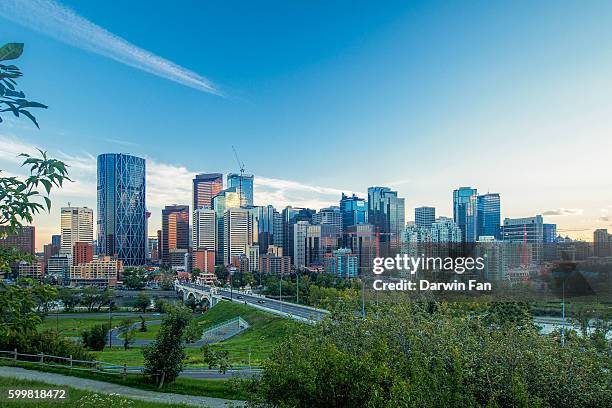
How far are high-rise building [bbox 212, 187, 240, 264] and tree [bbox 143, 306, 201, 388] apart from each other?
3319 inches

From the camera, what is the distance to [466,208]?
64.5 meters

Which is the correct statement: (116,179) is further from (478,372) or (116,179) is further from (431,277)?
(478,372)

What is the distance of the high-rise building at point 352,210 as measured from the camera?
262 feet

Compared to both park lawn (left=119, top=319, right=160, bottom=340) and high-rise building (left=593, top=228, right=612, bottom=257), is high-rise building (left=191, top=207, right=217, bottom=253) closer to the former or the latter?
park lawn (left=119, top=319, right=160, bottom=340)

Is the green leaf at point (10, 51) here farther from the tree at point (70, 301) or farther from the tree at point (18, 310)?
the tree at point (70, 301)

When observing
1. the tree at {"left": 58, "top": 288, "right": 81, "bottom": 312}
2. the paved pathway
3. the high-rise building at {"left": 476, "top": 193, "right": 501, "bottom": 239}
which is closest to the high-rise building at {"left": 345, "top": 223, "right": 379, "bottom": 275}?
the high-rise building at {"left": 476, "top": 193, "right": 501, "bottom": 239}

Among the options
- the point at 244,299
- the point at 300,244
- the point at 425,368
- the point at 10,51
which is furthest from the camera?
the point at 300,244

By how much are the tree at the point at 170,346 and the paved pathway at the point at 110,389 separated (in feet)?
1.78

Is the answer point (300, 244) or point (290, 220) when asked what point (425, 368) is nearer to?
point (300, 244)

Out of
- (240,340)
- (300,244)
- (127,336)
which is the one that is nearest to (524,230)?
(300,244)

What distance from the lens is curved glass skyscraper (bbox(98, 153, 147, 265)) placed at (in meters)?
45.8

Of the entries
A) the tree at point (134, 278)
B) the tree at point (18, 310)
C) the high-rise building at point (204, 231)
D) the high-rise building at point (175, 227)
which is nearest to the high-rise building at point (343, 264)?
the tree at point (134, 278)

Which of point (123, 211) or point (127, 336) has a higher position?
point (123, 211)

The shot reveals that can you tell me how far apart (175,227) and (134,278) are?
45421 millimetres
